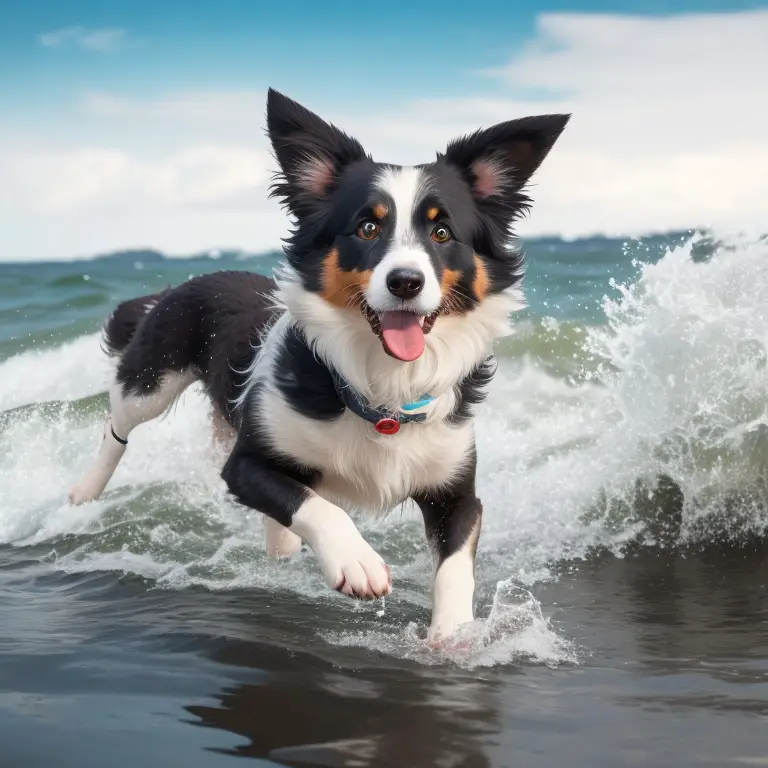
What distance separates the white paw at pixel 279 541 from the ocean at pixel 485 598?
10cm

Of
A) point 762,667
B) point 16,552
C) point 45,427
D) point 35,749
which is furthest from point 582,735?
point 45,427

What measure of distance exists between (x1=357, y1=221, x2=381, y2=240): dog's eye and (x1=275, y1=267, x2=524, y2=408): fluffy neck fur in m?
0.28

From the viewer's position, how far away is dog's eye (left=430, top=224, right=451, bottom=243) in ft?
12.9

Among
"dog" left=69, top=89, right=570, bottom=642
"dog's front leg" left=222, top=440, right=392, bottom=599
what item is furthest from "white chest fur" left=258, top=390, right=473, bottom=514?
"dog's front leg" left=222, top=440, right=392, bottom=599

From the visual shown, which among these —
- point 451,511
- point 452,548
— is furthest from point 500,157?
point 452,548

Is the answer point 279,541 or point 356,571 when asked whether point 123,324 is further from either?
point 356,571

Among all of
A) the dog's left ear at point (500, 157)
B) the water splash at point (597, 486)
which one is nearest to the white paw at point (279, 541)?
the water splash at point (597, 486)

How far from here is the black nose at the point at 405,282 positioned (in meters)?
3.58

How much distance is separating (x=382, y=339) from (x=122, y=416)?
2.66 meters

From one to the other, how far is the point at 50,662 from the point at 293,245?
1757 millimetres

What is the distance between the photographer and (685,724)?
310 centimetres

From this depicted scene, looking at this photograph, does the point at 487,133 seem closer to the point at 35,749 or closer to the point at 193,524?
the point at 35,749

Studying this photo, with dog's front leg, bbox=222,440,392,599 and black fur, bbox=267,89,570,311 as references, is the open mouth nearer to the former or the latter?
black fur, bbox=267,89,570,311

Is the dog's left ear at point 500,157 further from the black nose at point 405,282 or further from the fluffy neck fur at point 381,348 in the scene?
the black nose at point 405,282
